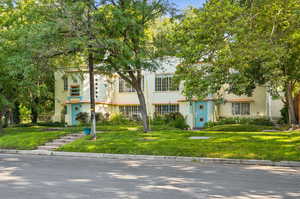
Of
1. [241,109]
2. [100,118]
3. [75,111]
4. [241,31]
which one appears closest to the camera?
[241,31]

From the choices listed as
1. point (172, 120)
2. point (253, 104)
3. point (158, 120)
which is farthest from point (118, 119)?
point (253, 104)

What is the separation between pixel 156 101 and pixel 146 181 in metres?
23.4

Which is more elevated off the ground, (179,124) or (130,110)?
(130,110)

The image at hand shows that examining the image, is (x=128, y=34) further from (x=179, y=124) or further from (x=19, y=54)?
(x=179, y=124)

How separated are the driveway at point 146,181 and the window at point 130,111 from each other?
21.2 meters

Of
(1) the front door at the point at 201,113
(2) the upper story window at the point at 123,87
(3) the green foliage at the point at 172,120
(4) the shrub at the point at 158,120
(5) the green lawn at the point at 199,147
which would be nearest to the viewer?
(5) the green lawn at the point at 199,147

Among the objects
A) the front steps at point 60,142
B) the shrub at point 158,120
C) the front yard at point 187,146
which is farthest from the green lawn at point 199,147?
the shrub at point 158,120

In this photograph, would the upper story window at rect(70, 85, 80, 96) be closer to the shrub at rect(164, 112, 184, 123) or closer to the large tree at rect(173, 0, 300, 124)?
the shrub at rect(164, 112, 184, 123)

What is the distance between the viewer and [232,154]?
1256cm

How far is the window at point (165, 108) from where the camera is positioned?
3094cm

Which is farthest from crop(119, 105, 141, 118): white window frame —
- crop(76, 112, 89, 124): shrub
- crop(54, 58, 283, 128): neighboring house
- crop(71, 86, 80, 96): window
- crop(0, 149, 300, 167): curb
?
crop(0, 149, 300, 167): curb

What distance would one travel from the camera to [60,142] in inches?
693

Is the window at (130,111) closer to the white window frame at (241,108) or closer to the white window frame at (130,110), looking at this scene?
the white window frame at (130,110)

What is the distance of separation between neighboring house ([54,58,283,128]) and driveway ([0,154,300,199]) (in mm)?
17472
